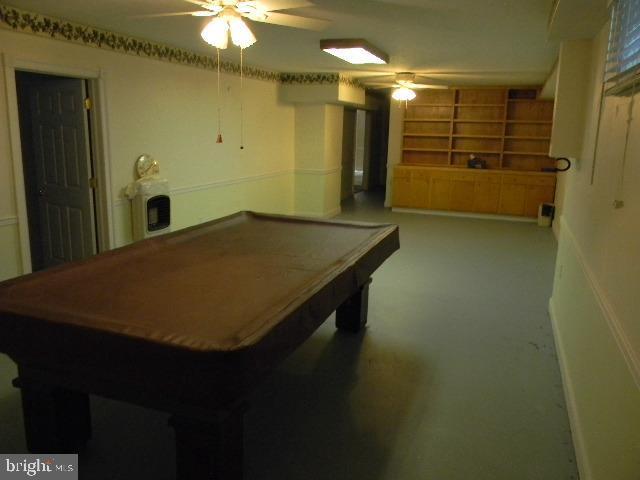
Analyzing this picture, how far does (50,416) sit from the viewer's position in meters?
2.14

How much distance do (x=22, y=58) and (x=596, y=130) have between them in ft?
12.7

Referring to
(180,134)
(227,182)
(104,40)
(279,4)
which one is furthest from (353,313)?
(227,182)

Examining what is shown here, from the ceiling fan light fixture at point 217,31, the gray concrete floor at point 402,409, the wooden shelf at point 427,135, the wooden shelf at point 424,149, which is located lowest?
the gray concrete floor at point 402,409

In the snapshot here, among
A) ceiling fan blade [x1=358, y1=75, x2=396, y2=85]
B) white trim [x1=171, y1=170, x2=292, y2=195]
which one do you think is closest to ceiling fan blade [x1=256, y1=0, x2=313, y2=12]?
white trim [x1=171, y1=170, x2=292, y2=195]

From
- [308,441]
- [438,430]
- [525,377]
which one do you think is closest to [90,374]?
[308,441]

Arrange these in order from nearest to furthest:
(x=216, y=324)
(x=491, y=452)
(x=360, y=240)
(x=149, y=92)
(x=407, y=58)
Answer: (x=216, y=324) < (x=491, y=452) < (x=360, y=240) < (x=149, y=92) < (x=407, y=58)

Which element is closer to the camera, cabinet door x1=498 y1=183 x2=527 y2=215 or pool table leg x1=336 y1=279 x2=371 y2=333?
pool table leg x1=336 y1=279 x2=371 y2=333

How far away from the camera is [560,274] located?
3746 millimetres

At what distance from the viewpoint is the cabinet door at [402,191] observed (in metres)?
8.83

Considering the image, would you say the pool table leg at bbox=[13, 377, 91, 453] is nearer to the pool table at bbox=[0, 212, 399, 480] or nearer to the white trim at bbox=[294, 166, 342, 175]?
the pool table at bbox=[0, 212, 399, 480]

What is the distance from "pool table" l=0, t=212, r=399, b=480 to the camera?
1591mm

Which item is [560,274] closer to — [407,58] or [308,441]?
[308,441]

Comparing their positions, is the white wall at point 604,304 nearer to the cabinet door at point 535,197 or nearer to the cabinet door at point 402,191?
the cabinet door at point 535,197

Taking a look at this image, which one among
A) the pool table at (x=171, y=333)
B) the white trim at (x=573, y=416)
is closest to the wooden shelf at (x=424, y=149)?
the white trim at (x=573, y=416)
